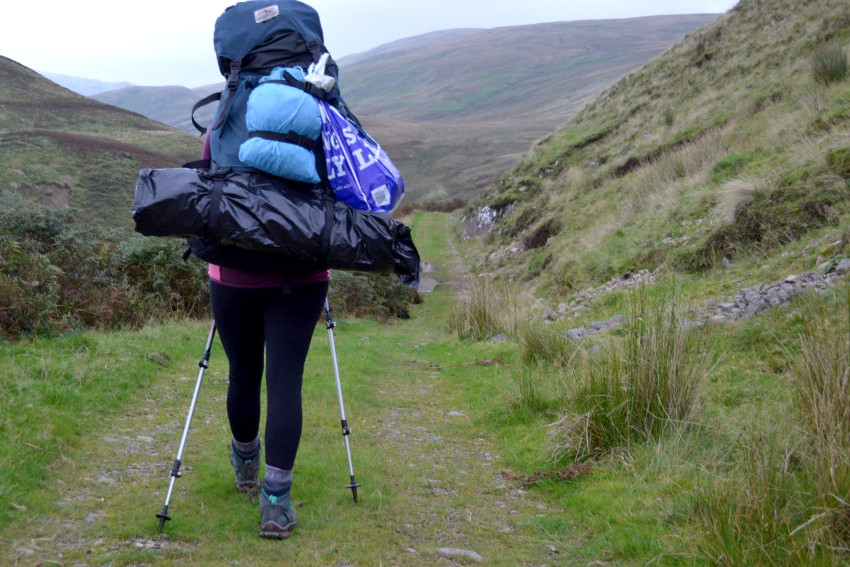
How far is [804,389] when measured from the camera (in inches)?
151

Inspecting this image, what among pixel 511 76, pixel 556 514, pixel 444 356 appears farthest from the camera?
pixel 511 76

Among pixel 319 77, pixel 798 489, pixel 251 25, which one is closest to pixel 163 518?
pixel 319 77

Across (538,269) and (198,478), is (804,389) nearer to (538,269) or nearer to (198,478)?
(198,478)

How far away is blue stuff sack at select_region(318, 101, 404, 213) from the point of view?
376 centimetres

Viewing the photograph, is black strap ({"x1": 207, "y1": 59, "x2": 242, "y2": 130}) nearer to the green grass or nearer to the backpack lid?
the backpack lid

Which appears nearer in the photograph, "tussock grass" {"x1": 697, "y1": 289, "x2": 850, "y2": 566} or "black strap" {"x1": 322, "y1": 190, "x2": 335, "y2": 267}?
"tussock grass" {"x1": 697, "y1": 289, "x2": 850, "y2": 566}

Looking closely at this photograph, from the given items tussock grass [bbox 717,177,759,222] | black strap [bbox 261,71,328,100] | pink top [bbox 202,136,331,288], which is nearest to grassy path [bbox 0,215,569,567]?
pink top [bbox 202,136,331,288]

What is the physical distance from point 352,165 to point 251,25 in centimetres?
86

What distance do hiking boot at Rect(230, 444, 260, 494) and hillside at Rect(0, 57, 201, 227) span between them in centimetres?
1909

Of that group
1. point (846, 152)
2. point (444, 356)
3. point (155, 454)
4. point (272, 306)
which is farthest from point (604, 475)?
point (846, 152)

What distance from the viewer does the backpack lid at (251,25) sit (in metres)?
3.79

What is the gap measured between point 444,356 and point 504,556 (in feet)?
24.0

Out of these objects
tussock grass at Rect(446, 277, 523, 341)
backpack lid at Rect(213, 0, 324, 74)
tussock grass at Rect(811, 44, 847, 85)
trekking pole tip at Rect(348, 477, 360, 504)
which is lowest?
tussock grass at Rect(446, 277, 523, 341)

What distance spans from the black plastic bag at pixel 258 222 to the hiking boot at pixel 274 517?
46.8 inches
